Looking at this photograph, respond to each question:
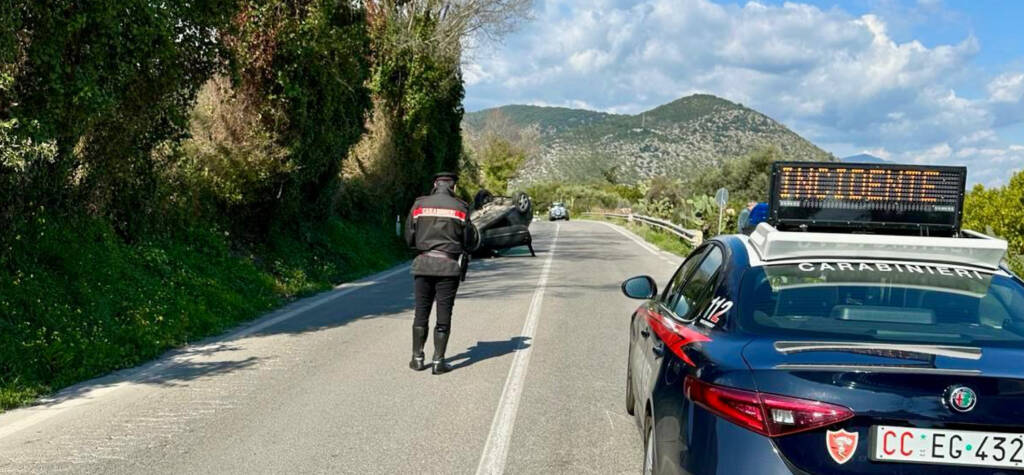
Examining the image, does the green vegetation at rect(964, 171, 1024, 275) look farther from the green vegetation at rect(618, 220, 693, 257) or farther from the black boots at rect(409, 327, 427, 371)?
the black boots at rect(409, 327, 427, 371)

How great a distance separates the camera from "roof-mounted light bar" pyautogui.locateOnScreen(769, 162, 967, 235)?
5.65 metres

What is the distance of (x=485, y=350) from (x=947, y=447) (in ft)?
21.6

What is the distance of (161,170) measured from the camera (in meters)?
13.1

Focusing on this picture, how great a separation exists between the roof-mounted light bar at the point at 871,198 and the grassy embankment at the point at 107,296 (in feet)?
20.4

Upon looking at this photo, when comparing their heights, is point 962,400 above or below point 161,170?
below

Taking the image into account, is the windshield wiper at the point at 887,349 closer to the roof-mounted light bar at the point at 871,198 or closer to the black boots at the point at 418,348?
the roof-mounted light bar at the point at 871,198

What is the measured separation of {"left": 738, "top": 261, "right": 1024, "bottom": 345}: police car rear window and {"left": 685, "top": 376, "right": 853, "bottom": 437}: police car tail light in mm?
672

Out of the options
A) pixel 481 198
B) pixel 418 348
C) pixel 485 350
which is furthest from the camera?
pixel 481 198

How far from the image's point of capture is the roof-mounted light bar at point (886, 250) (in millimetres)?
3984

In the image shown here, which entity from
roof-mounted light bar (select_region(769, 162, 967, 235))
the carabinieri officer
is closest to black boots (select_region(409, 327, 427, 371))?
the carabinieri officer

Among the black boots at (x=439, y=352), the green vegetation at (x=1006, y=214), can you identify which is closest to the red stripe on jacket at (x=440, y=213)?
the black boots at (x=439, y=352)

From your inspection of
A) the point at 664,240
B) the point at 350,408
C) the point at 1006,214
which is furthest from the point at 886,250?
the point at 664,240

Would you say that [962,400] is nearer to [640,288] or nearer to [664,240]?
[640,288]

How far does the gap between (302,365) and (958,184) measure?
19.5 ft
